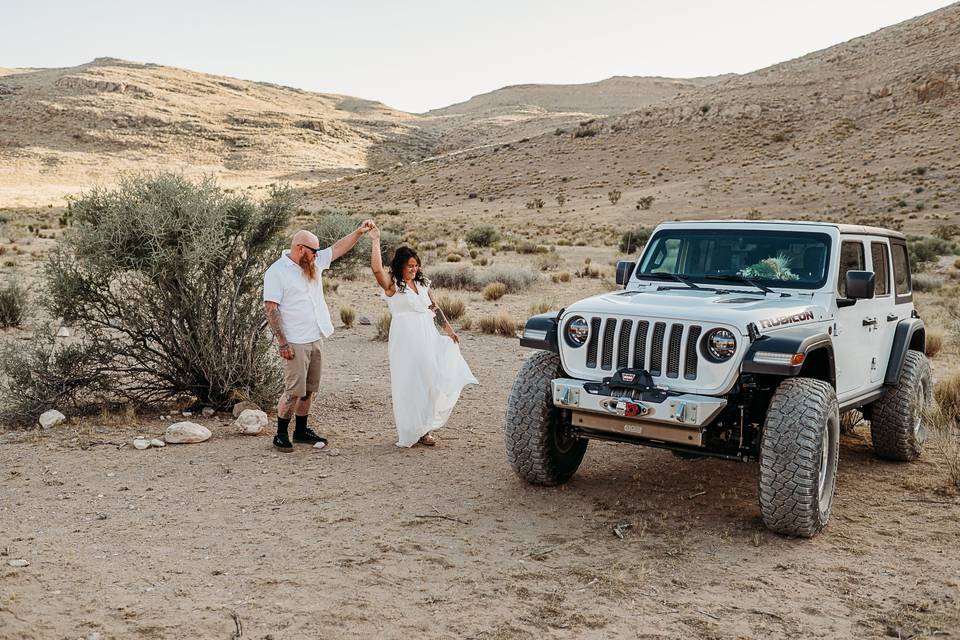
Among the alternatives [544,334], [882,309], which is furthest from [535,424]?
Answer: [882,309]

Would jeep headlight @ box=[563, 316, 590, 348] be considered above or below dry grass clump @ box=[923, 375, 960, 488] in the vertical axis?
above

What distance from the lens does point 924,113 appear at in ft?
185

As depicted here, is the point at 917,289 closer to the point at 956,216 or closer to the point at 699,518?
the point at 699,518

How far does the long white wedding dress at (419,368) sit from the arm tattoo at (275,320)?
0.97 m

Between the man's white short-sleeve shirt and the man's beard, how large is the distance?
0.04 meters

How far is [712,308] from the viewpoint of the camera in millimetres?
5285

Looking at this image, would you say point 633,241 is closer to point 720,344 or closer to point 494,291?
point 494,291

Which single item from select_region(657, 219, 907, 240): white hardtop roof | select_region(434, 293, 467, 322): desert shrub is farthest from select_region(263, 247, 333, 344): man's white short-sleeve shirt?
select_region(434, 293, 467, 322): desert shrub

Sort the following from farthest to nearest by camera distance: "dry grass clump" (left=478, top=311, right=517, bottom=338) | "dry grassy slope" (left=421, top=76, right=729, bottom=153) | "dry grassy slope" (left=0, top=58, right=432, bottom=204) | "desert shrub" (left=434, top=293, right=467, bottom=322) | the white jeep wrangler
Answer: "dry grassy slope" (left=421, top=76, right=729, bottom=153) < "dry grassy slope" (left=0, top=58, right=432, bottom=204) < "desert shrub" (left=434, top=293, right=467, bottom=322) < "dry grass clump" (left=478, top=311, right=517, bottom=338) < the white jeep wrangler

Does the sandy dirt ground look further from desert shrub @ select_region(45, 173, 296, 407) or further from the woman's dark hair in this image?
the woman's dark hair

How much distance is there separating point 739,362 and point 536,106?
168m

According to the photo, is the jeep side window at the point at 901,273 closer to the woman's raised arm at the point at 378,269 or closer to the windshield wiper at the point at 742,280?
the windshield wiper at the point at 742,280

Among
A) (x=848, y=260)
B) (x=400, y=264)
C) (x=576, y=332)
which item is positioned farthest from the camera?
(x=400, y=264)

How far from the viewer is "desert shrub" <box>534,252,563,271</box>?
25594 mm
